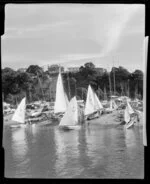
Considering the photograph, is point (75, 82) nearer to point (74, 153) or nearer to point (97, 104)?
point (97, 104)

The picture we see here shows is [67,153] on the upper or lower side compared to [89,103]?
lower

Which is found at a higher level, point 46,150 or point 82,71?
point 82,71

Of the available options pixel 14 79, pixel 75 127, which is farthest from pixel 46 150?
pixel 14 79

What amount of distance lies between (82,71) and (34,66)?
22 cm

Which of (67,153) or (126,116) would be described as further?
(126,116)

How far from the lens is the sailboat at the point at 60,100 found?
132 centimetres

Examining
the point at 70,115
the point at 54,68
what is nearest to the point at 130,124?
the point at 70,115

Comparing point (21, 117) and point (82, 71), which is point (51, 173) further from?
point (82, 71)

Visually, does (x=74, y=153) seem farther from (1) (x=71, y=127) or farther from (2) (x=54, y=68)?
(2) (x=54, y=68)

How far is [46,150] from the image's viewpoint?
4.22ft

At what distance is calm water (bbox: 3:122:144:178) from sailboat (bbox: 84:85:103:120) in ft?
0.22

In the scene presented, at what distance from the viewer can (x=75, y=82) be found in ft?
4.42

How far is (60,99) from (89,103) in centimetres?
13

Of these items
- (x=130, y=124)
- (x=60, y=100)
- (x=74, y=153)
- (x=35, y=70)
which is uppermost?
(x=35, y=70)
